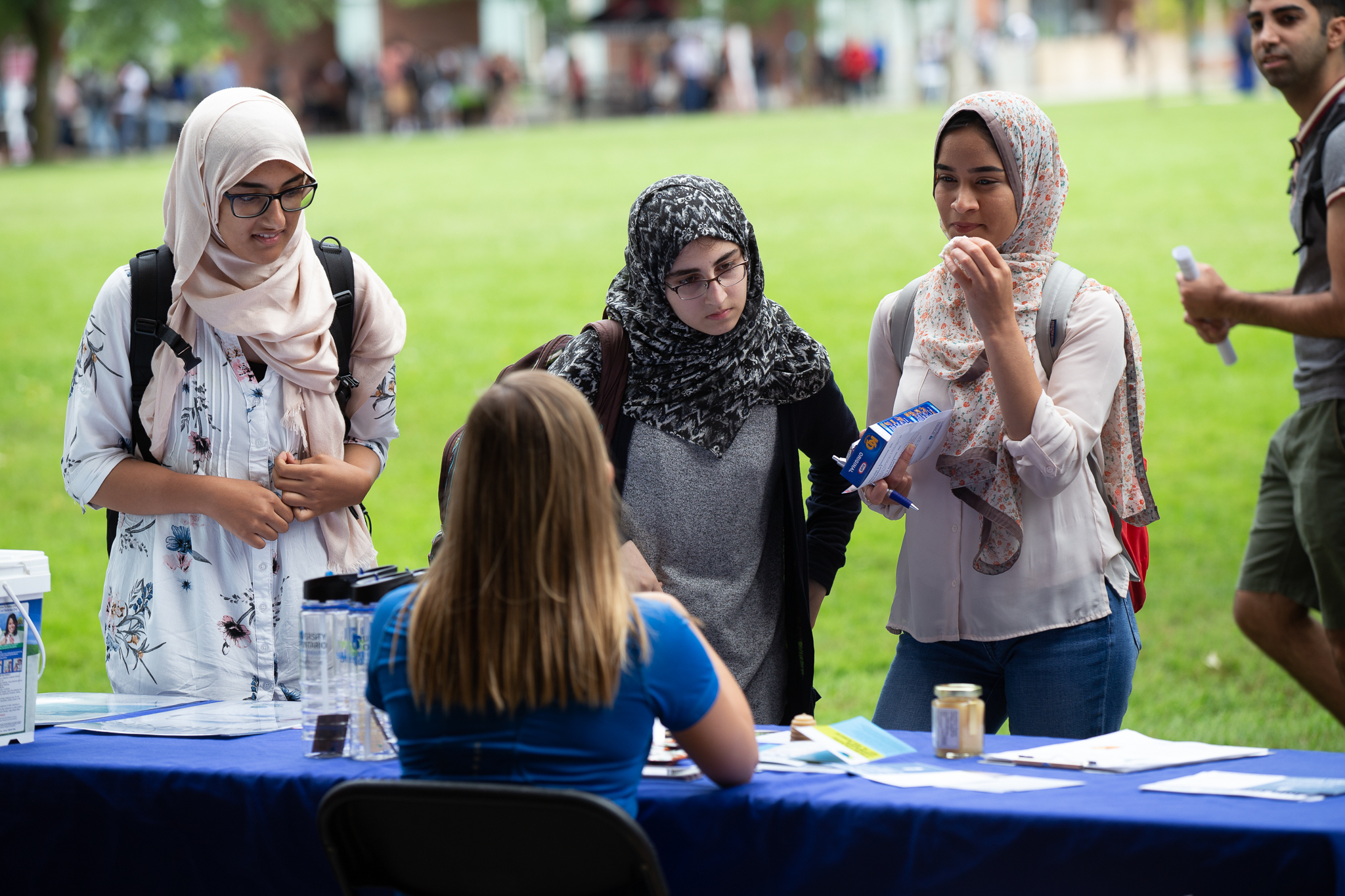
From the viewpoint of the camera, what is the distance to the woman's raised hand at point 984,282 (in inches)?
115

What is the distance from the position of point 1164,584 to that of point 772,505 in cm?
475

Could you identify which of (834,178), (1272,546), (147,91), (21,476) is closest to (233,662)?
(1272,546)

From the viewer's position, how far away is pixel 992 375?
3.07 m

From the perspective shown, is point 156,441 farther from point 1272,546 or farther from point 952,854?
point 1272,546

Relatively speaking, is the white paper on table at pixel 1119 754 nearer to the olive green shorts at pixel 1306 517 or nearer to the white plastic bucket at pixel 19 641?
the olive green shorts at pixel 1306 517

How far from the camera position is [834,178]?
19.0 metres

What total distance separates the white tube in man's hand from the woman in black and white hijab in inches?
39.8

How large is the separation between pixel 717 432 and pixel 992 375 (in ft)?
2.08

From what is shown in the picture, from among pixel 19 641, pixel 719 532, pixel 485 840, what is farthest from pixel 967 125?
pixel 19 641

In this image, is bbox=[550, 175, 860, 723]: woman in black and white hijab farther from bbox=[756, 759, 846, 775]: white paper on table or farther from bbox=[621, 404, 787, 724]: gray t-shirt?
bbox=[756, 759, 846, 775]: white paper on table

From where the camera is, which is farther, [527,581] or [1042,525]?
[1042,525]

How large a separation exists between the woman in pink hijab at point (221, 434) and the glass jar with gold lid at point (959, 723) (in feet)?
5.08

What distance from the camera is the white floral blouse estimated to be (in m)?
3.26

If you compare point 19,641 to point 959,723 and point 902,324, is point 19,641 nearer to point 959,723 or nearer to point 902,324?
point 959,723
